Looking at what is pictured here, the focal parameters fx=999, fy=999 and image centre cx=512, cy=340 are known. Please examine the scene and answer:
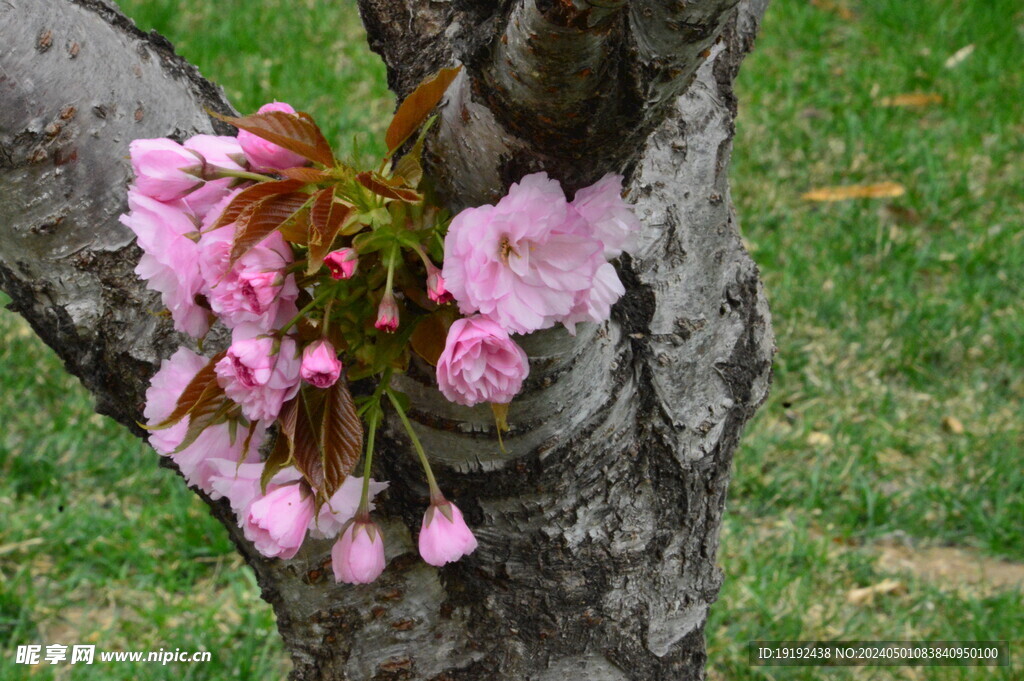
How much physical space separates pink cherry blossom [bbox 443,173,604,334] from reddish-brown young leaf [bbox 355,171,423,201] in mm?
60

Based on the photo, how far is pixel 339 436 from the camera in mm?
1046

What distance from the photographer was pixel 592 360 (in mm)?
1275

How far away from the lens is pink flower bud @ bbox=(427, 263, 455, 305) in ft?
3.13

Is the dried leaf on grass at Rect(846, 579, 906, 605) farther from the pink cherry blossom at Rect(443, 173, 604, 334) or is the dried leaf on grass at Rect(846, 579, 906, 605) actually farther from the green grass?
the pink cherry blossom at Rect(443, 173, 604, 334)

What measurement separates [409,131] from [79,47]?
514mm

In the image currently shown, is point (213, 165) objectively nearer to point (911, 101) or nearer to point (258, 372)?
point (258, 372)

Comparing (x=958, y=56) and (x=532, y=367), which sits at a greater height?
(x=958, y=56)

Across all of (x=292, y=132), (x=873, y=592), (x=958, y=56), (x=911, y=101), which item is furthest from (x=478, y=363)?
(x=958, y=56)

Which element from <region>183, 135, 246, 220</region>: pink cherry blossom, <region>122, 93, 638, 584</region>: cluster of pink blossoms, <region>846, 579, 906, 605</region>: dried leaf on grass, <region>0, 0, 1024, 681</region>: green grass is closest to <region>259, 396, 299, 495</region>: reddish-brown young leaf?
<region>122, 93, 638, 584</region>: cluster of pink blossoms

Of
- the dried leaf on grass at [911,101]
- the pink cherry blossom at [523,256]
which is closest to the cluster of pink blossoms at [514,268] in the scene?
the pink cherry blossom at [523,256]

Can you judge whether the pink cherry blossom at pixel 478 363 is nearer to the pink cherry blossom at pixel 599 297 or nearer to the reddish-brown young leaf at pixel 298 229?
the pink cherry blossom at pixel 599 297

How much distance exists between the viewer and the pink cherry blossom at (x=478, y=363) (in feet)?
3.08

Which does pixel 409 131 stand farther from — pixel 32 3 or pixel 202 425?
pixel 32 3

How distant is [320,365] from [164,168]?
0.82 feet
